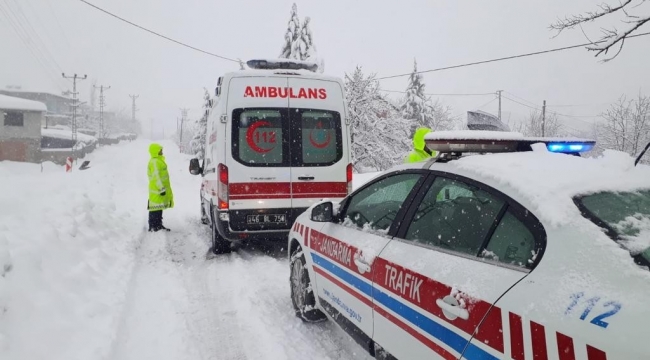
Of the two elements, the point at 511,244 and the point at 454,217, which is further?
the point at 454,217

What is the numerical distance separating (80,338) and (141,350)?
49cm

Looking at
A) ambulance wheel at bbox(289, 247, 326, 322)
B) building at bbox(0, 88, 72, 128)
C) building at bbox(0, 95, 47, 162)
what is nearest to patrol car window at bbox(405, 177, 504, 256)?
ambulance wheel at bbox(289, 247, 326, 322)

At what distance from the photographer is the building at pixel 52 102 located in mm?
75125

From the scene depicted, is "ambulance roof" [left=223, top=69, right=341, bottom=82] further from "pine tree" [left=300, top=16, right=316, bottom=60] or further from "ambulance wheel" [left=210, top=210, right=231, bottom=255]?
"pine tree" [left=300, top=16, right=316, bottom=60]

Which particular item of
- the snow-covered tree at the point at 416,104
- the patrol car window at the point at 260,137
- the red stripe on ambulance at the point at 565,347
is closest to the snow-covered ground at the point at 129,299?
the patrol car window at the point at 260,137

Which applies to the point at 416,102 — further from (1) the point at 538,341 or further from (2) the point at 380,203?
(1) the point at 538,341

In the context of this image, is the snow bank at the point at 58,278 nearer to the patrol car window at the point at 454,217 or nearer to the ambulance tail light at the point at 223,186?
the ambulance tail light at the point at 223,186

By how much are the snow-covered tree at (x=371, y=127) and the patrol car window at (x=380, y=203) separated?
26.5m

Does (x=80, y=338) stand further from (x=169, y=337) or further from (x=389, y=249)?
(x=389, y=249)

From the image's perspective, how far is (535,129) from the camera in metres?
55.4

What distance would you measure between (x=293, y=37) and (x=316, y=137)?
85.6 ft

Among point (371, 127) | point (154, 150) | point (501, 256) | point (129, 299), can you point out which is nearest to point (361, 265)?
point (501, 256)

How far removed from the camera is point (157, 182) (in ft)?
27.1

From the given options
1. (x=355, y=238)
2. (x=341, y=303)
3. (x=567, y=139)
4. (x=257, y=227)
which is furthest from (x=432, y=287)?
(x=257, y=227)
